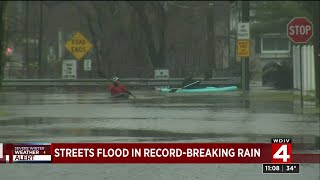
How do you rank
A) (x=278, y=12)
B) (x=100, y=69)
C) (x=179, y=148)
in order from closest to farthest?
1. (x=179, y=148)
2. (x=100, y=69)
3. (x=278, y=12)

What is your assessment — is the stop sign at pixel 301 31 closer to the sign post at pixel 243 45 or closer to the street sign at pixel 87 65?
the sign post at pixel 243 45

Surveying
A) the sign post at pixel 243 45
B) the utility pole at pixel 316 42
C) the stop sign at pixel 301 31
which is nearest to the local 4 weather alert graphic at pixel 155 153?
the sign post at pixel 243 45

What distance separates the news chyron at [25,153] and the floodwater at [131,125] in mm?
1373

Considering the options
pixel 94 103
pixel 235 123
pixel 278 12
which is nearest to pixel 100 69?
pixel 94 103

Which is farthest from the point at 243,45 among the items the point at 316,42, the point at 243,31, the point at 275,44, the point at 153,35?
the point at 275,44

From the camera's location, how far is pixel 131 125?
803cm

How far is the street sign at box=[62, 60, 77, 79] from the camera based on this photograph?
7461 millimetres

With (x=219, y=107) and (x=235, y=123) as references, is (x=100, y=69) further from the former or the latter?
(x=235, y=123)

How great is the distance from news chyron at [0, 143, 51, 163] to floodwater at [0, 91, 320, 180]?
54.1 inches

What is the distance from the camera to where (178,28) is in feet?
27.6

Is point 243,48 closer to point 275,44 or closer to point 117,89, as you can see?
point 117,89

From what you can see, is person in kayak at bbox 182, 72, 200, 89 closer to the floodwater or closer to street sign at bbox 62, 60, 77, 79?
the floodwater

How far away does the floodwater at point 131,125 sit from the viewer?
7.03m

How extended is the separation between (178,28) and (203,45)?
105cm
